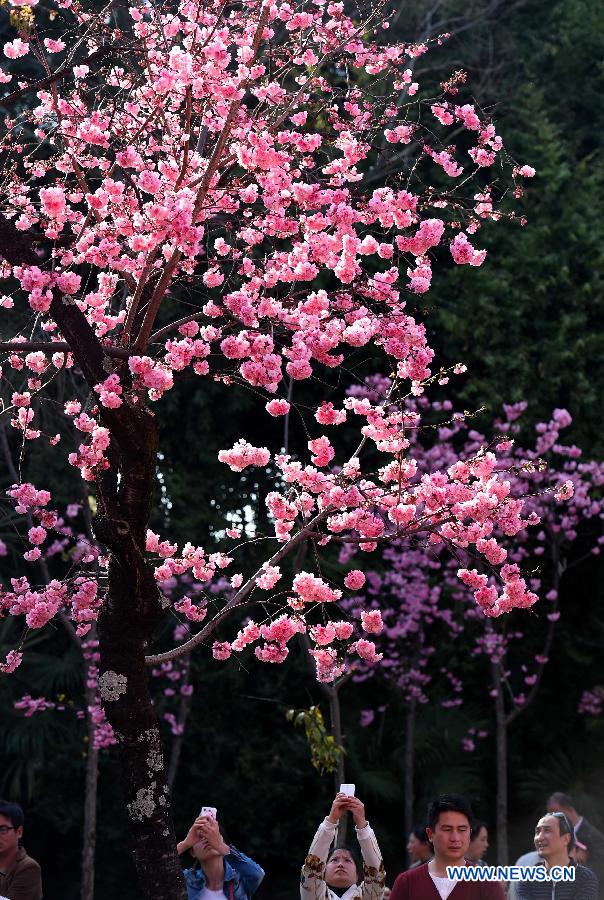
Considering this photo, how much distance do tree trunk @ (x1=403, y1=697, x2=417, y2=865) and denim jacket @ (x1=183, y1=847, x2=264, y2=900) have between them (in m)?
5.84

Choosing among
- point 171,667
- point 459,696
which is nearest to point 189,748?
point 171,667

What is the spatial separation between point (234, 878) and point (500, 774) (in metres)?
6.32

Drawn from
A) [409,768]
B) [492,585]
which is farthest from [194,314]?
[492,585]

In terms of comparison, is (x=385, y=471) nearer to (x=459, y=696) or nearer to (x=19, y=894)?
(x=19, y=894)

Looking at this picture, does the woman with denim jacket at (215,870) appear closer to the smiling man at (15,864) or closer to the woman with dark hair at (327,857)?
the woman with dark hair at (327,857)

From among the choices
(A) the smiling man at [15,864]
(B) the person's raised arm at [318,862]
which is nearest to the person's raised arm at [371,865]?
(B) the person's raised arm at [318,862]

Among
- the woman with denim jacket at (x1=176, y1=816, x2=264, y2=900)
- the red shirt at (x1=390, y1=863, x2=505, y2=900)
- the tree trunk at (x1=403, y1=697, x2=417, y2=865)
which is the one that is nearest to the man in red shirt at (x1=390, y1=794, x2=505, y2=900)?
the red shirt at (x1=390, y1=863, x2=505, y2=900)

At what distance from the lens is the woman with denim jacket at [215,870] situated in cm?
Result: 461

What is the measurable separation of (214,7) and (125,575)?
272cm

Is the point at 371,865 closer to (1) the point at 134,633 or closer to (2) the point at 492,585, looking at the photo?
(1) the point at 134,633

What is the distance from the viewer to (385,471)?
16.8 ft

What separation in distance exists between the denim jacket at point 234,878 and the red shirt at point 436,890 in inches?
48.8

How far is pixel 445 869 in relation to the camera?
141 inches

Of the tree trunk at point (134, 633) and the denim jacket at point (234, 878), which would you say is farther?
the denim jacket at point (234, 878)
